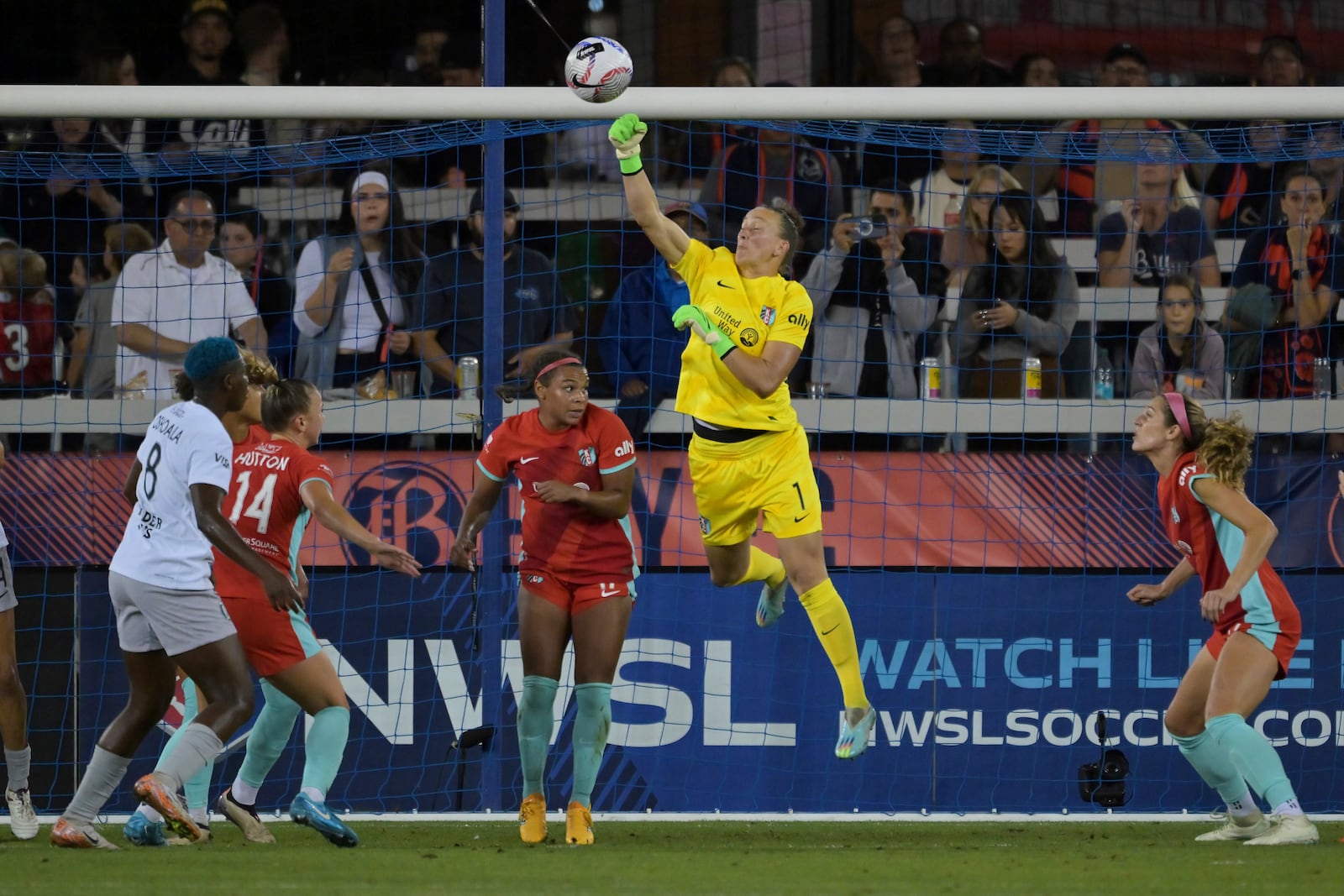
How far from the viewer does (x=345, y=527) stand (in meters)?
6.79

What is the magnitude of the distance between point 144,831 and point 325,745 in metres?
0.79

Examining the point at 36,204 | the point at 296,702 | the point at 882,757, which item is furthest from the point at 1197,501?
the point at 36,204

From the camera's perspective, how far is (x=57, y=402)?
952cm

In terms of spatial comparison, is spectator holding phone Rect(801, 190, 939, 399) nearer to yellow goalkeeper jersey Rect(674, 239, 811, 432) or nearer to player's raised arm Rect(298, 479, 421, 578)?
yellow goalkeeper jersey Rect(674, 239, 811, 432)

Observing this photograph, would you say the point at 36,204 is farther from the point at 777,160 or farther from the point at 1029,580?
the point at 1029,580

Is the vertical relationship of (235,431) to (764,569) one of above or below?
above

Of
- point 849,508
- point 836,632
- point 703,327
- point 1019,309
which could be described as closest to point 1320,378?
point 1019,309

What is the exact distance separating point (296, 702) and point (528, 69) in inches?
260

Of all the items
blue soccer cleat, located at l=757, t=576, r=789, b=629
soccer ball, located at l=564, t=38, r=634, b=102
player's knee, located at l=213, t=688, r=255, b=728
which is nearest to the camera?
player's knee, located at l=213, t=688, r=255, b=728

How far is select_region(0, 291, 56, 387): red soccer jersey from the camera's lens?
33.0 ft

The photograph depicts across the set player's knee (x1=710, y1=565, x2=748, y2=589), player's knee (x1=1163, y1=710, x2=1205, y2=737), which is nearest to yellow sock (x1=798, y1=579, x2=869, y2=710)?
player's knee (x1=710, y1=565, x2=748, y2=589)

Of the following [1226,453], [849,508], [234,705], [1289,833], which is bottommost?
[1289,833]

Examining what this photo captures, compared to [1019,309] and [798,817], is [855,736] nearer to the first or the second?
[798,817]

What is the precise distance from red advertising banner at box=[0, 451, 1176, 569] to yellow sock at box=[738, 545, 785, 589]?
1.26 m
